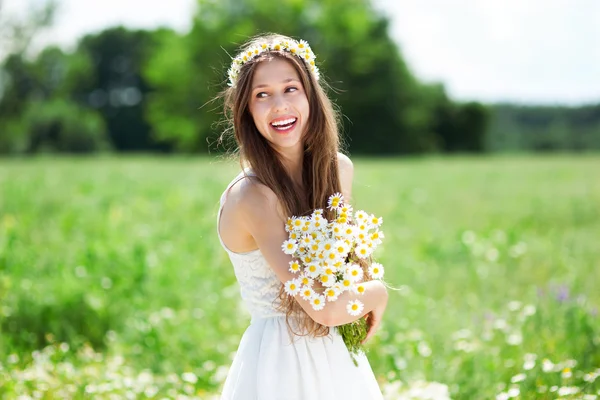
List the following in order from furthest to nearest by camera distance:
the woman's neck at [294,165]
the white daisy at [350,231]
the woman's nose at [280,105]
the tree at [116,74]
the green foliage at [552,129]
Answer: the tree at [116,74] → the green foliage at [552,129] → the woman's neck at [294,165] → the woman's nose at [280,105] → the white daisy at [350,231]

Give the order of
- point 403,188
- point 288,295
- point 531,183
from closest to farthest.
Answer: point 288,295, point 403,188, point 531,183

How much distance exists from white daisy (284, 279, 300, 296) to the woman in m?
0.05

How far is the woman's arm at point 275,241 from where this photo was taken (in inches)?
83.2

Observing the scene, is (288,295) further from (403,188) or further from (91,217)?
(403,188)

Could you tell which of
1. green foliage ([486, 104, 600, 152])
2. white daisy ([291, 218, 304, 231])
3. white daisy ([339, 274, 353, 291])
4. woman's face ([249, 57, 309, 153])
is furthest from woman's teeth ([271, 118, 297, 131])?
green foliage ([486, 104, 600, 152])

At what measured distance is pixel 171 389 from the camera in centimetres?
373

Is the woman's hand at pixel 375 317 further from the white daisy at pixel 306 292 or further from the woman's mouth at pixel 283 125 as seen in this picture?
the woman's mouth at pixel 283 125

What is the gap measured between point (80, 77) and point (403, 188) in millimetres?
44286

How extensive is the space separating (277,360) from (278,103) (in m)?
0.89

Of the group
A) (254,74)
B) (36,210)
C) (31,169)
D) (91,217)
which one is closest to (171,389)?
(254,74)

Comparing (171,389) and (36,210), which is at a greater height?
(36,210)

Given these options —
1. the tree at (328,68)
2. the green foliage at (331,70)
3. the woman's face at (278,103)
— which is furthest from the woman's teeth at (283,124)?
the green foliage at (331,70)

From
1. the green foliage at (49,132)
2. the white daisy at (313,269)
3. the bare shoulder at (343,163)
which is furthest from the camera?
the green foliage at (49,132)

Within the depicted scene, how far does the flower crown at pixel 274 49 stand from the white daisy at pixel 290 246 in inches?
27.1
